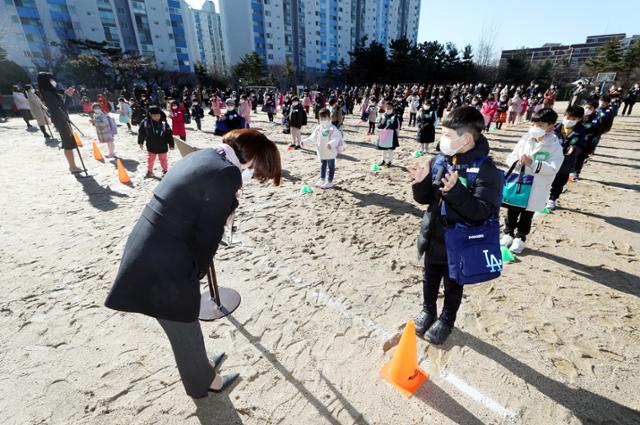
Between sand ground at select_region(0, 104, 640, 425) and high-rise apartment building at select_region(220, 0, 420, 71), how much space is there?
241 ft

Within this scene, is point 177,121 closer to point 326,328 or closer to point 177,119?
point 177,119

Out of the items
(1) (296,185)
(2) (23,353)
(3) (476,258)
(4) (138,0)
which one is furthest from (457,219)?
(4) (138,0)

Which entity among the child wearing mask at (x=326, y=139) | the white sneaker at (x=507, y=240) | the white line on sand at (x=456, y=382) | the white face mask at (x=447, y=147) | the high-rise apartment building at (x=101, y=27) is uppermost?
the high-rise apartment building at (x=101, y=27)

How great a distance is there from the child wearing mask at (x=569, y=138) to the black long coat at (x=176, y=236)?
6560mm

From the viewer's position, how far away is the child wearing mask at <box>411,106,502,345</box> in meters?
2.19

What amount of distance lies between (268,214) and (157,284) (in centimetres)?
439

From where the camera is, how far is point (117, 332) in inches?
129

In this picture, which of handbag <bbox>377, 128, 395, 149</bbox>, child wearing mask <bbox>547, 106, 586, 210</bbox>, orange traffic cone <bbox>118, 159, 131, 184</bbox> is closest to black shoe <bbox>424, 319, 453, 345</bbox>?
child wearing mask <bbox>547, 106, 586, 210</bbox>

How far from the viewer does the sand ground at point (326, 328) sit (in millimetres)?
2520

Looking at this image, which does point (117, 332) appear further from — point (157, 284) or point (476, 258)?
point (476, 258)

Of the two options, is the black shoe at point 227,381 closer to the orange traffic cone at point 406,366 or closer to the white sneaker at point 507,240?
the orange traffic cone at point 406,366

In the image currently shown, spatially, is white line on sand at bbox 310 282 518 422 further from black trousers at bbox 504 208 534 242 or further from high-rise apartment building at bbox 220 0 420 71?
high-rise apartment building at bbox 220 0 420 71

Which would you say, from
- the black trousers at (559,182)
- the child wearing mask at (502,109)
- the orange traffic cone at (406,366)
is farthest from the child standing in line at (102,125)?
the child wearing mask at (502,109)

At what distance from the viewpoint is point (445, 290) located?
287cm
